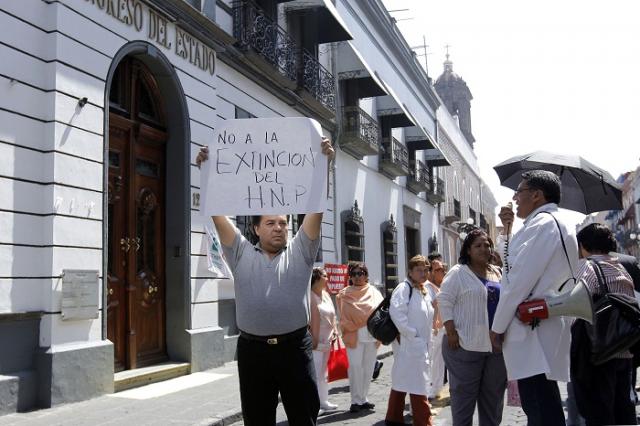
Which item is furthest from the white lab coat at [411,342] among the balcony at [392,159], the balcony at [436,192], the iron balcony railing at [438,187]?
the iron balcony railing at [438,187]

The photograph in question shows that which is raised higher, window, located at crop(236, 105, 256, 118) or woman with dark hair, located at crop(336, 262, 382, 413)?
window, located at crop(236, 105, 256, 118)

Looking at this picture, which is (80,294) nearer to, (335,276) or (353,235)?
(335,276)

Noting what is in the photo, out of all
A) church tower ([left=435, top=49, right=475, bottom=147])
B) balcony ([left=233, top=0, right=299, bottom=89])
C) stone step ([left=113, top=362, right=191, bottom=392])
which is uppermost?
church tower ([left=435, top=49, right=475, bottom=147])

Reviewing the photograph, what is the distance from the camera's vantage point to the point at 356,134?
17.8m

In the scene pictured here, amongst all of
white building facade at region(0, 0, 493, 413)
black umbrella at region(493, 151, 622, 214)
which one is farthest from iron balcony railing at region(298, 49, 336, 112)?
black umbrella at region(493, 151, 622, 214)

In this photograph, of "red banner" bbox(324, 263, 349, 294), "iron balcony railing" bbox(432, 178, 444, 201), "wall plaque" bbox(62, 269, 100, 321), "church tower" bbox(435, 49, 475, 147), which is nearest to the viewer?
"wall plaque" bbox(62, 269, 100, 321)

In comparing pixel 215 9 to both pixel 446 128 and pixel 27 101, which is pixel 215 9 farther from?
pixel 446 128

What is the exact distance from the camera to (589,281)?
16.1 feet

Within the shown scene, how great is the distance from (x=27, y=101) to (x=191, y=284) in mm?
3716

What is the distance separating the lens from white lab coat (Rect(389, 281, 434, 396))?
20.1 ft

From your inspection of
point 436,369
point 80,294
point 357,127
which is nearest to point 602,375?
point 436,369

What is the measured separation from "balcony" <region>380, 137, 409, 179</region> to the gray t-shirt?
17.9m

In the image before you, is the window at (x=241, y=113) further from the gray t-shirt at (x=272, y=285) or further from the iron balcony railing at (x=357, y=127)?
the gray t-shirt at (x=272, y=285)

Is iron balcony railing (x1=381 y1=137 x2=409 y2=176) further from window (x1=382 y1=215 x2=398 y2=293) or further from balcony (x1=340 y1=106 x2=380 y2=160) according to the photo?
balcony (x1=340 y1=106 x2=380 y2=160)
